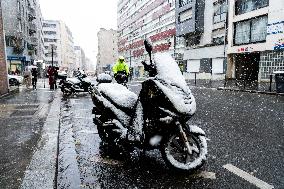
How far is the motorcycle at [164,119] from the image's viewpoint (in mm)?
3426

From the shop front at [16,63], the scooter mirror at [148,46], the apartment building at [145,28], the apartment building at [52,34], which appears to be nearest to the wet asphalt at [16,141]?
the scooter mirror at [148,46]

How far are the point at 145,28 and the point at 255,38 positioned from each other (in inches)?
1595

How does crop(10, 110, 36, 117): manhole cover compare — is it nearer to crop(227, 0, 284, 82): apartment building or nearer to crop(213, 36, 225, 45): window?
crop(227, 0, 284, 82): apartment building

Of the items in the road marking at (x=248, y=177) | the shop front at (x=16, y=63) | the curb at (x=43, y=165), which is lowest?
the road marking at (x=248, y=177)

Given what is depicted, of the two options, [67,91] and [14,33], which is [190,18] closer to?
[14,33]

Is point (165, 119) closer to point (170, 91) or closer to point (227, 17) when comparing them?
point (170, 91)

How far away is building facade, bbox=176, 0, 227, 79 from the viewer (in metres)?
32.7

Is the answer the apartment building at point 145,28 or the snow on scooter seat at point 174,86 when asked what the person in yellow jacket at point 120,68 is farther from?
the apartment building at point 145,28

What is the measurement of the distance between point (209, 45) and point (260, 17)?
8820 mm

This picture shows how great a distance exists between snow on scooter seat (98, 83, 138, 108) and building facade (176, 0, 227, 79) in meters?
28.6

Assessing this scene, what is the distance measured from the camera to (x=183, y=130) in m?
3.52

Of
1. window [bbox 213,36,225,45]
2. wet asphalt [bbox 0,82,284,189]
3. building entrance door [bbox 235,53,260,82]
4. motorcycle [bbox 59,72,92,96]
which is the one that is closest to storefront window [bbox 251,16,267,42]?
building entrance door [bbox 235,53,260,82]

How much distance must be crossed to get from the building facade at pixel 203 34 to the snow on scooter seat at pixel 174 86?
1148 inches


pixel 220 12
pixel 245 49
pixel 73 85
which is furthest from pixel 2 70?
pixel 220 12
